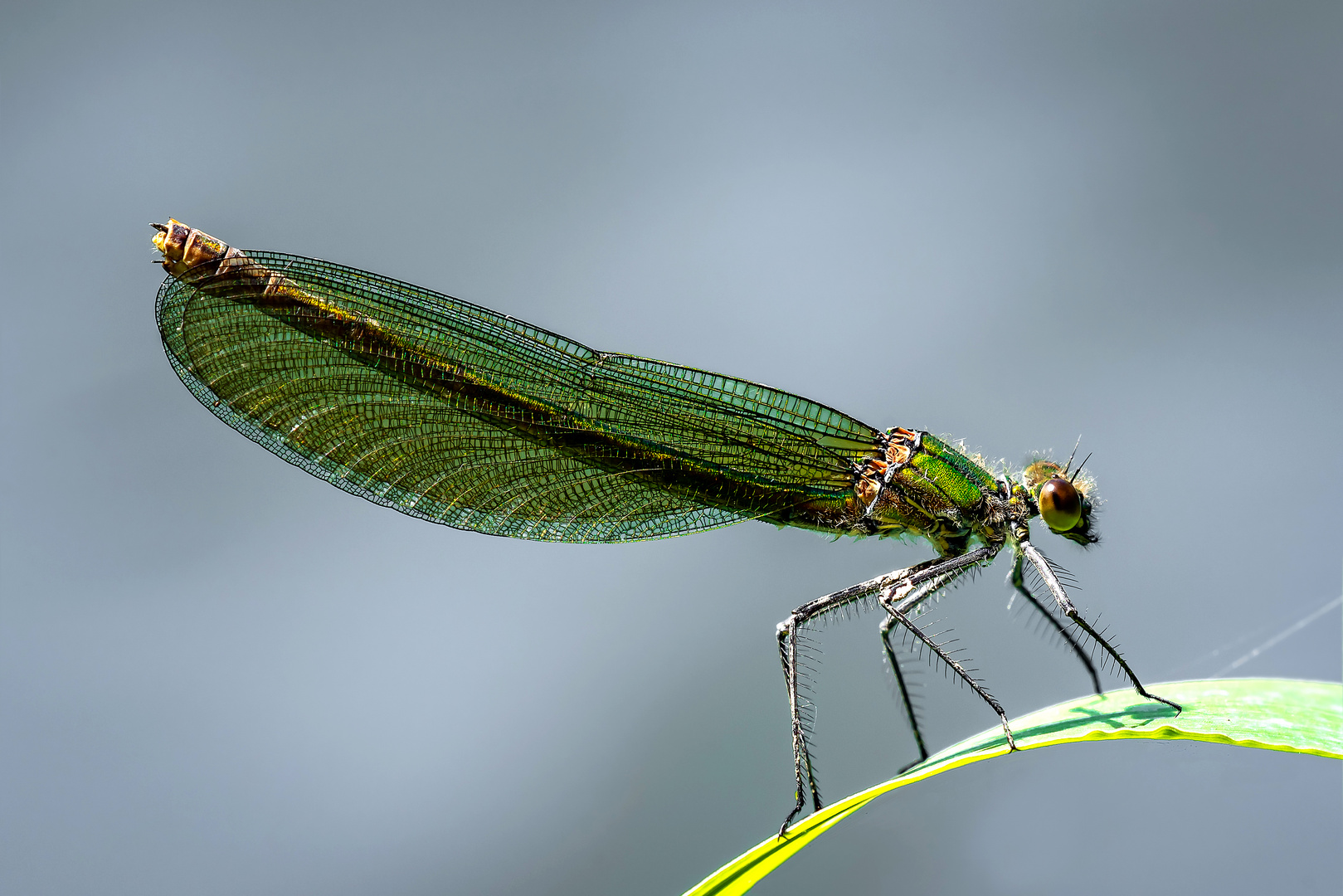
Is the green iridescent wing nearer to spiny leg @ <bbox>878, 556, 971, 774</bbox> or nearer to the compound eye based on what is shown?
spiny leg @ <bbox>878, 556, 971, 774</bbox>

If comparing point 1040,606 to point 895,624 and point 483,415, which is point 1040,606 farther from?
point 483,415

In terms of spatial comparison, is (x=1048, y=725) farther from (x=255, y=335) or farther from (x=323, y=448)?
(x=255, y=335)

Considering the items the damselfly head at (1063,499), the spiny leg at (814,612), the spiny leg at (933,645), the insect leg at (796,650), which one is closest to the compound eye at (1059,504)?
the damselfly head at (1063,499)

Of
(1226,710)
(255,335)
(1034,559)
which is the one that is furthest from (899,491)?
(255,335)

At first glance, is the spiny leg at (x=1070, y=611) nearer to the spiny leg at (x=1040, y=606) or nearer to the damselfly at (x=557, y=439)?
the damselfly at (x=557, y=439)

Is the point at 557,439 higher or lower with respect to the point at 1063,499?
higher

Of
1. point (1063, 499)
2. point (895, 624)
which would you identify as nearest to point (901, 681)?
point (895, 624)
